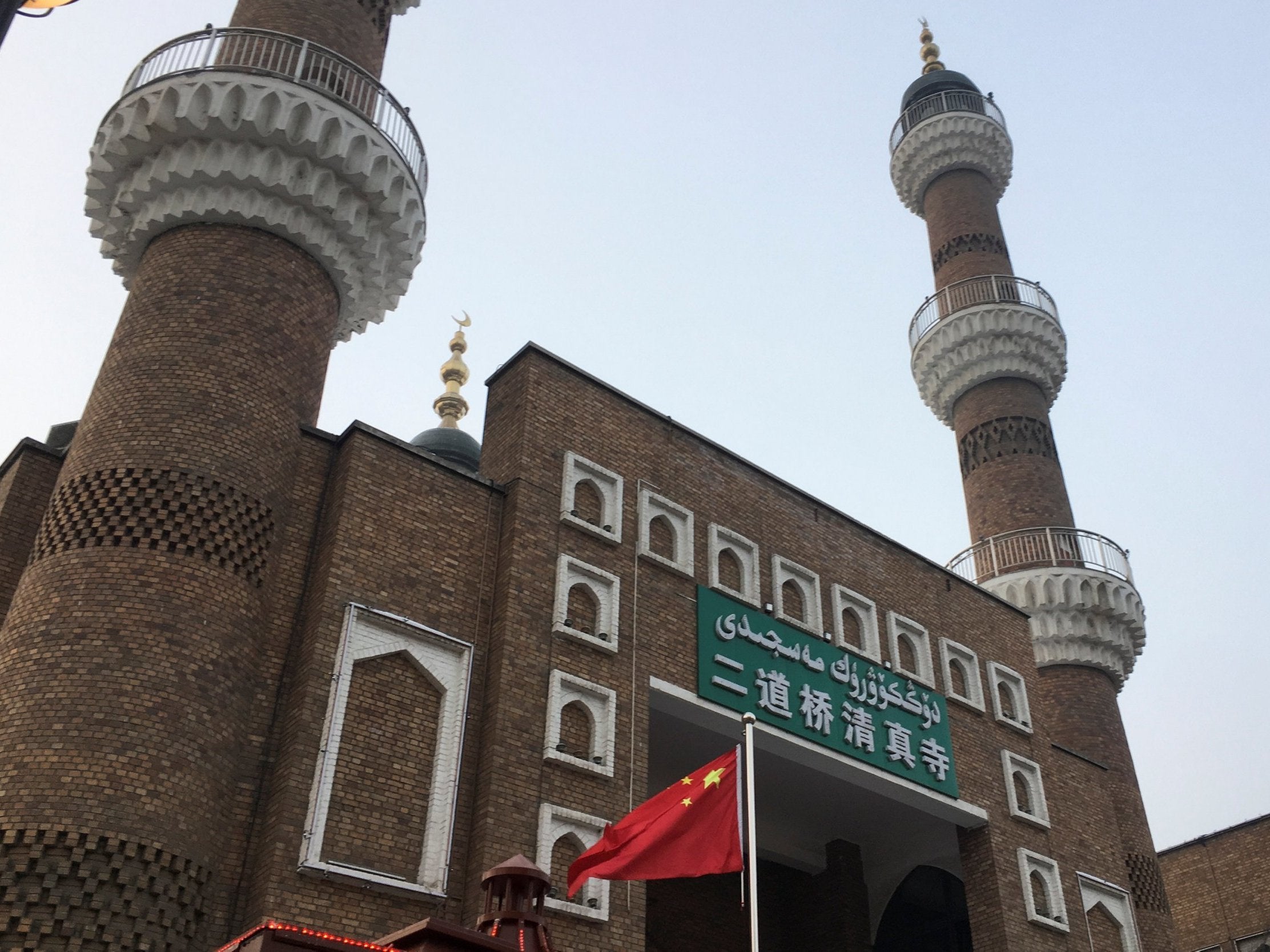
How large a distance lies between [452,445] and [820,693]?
11486 mm

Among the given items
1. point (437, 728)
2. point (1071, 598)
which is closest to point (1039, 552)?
point (1071, 598)

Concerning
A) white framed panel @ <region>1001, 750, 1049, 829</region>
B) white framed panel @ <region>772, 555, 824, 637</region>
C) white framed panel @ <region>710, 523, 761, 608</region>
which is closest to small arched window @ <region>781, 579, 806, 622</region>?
white framed panel @ <region>772, 555, 824, 637</region>

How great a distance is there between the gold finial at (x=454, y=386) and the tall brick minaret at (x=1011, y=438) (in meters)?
9.98

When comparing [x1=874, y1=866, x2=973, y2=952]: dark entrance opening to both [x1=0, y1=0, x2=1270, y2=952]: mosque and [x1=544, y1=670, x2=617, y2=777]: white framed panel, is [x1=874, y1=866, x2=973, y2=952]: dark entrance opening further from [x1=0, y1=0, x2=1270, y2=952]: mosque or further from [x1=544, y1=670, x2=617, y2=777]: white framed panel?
[x1=544, y1=670, x2=617, y2=777]: white framed panel

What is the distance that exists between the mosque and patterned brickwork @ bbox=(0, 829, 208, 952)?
0.08 feet

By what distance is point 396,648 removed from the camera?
1239 cm

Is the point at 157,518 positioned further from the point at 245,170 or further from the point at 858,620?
the point at 858,620

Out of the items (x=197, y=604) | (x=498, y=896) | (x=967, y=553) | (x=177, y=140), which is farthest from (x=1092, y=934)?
(x=177, y=140)

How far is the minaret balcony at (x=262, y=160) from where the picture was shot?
564 inches

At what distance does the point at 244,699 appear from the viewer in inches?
458

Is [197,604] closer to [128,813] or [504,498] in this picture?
[128,813]

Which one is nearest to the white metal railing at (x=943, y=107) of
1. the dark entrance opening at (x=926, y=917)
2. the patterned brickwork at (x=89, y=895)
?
the dark entrance opening at (x=926, y=917)

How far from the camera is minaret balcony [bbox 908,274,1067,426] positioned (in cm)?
2648

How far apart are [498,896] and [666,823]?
158 cm
